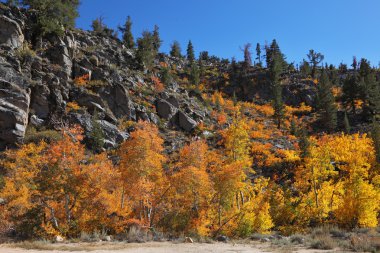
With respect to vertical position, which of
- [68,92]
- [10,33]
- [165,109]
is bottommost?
[165,109]

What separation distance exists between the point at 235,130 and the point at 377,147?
25.4 metres

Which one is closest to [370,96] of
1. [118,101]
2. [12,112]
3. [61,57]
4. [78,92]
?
[118,101]

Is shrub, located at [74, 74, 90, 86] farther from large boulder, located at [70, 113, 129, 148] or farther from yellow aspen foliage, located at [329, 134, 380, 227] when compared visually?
yellow aspen foliage, located at [329, 134, 380, 227]

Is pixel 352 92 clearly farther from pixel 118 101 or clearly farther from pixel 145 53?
pixel 118 101

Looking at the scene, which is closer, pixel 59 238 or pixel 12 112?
pixel 59 238

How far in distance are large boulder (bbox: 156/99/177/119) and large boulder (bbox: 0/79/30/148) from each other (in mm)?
23626

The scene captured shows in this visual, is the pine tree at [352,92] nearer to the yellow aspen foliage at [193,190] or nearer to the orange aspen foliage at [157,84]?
the orange aspen foliage at [157,84]

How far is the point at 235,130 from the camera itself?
27.9 m

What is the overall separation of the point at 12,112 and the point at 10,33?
17.3m

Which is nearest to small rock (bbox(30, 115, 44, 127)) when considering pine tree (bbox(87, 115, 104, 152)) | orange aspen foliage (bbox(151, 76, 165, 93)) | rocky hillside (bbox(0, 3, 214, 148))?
rocky hillside (bbox(0, 3, 214, 148))

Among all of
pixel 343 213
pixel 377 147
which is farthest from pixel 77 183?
pixel 377 147

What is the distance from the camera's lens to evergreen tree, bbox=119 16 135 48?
288ft

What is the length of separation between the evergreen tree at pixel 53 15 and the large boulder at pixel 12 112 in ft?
55.8

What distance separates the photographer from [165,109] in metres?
58.2
